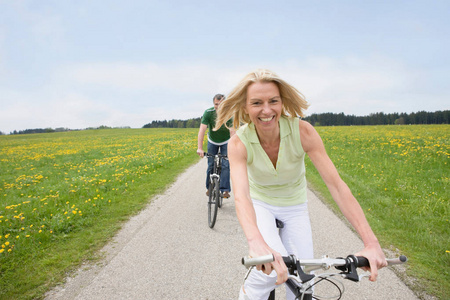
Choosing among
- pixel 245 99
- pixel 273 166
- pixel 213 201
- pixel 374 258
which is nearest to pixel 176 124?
pixel 213 201

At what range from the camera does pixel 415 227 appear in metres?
4.35

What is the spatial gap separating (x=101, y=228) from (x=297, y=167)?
4.09 meters

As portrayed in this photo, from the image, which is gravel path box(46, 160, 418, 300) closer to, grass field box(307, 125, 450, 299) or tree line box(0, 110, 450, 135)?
grass field box(307, 125, 450, 299)

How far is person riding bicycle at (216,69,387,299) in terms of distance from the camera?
1879 mm

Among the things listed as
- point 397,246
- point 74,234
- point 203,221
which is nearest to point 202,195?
point 203,221

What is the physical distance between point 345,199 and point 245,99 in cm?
108

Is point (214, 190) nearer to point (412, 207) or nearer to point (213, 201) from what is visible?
point (213, 201)

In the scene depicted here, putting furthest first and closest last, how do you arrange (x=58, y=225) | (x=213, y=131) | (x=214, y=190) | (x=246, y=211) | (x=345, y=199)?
(x=213, y=131) < (x=214, y=190) < (x=58, y=225) < (x=345, y=199) < (x=246, y=211)

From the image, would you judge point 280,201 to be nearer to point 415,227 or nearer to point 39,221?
point 415,227

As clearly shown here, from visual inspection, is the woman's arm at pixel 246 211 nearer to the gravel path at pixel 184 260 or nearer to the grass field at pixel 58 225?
the gravel path at pixel 184 260

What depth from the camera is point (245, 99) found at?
85.6 inches

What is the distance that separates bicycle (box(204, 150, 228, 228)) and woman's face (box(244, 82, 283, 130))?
3104 millimetres

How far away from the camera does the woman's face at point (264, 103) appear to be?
1.98m

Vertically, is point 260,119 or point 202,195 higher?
point 260,119
